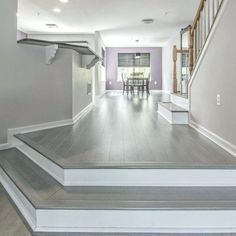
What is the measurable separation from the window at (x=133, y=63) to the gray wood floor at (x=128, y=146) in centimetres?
1281

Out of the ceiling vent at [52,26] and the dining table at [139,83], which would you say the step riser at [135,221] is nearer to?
the ceiling vent at [52,26]

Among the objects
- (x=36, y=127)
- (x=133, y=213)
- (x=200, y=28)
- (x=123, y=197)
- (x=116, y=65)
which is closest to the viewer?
(x=133, y=213)

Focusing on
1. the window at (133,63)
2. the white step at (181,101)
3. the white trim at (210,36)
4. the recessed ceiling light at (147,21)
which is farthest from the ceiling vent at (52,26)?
the white trim at (210,36)

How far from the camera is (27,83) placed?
401cm

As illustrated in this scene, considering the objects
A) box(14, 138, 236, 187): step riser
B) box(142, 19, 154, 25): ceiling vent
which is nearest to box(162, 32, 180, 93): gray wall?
box(142, 19, 154, 25): ceiling vent

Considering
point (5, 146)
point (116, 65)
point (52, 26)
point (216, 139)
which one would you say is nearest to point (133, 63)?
point (116, 65)

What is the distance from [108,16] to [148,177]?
7495 millimetres

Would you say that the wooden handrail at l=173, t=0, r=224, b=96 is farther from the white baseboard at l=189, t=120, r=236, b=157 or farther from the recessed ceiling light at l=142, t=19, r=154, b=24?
the recessed ceiling light at l=142, t=19, r=154, b=24

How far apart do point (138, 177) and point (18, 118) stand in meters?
2.12

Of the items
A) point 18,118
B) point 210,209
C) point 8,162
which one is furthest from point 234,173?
point 18,118

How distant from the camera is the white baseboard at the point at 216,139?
2928mm

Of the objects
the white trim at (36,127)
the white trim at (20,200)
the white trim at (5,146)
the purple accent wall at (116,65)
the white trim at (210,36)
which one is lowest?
the white trim at (20,200)

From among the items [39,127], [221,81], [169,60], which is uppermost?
[169,60]

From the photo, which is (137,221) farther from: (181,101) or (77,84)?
(181,101)
